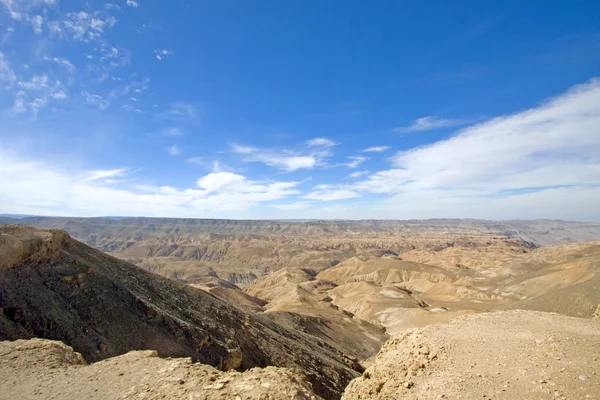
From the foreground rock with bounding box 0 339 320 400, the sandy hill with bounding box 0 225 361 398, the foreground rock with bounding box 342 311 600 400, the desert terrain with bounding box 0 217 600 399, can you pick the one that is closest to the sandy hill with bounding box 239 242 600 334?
the desert terrain with bounding box 0 217 600 399

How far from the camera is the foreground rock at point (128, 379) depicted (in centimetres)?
743

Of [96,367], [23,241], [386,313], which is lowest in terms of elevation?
[386,313]

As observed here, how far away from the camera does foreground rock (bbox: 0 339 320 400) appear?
293 inches

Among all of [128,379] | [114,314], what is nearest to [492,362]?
[128,379]

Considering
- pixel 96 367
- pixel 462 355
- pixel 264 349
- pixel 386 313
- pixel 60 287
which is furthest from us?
pixel 386 313

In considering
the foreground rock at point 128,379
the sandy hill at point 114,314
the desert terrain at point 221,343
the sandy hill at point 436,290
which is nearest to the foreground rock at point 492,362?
the desert terrain at point 221,343

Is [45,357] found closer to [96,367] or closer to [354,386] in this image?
[96,367]

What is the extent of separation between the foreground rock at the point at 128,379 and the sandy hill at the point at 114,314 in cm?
335

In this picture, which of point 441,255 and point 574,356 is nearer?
point 574,356

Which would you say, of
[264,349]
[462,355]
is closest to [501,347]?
[462,355]

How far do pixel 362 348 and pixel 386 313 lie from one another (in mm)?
19451

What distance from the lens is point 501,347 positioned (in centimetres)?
936

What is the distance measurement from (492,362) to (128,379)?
9.49 metres

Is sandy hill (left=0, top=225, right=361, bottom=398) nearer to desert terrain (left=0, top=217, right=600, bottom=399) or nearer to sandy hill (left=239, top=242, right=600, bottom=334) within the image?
desert terrain (left=0, top=217, right=600, bottom=399)
